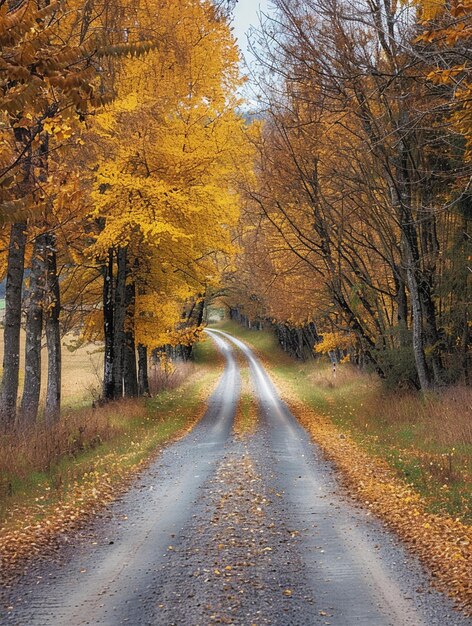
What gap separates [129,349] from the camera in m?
21.7

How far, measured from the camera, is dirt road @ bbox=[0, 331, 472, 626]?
513cm

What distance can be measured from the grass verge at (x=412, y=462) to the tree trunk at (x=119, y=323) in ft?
21.2

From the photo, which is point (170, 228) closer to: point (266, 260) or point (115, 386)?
point (115, 386)

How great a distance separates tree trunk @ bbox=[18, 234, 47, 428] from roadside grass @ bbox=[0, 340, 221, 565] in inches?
32.2

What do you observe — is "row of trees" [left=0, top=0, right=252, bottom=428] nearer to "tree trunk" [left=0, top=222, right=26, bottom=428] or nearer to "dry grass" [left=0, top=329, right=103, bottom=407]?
"tree trunk" [left=0, top=222, right=26, bottom=428]

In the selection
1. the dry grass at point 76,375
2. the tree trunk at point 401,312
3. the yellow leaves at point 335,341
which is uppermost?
the tree trunk at point 401,312

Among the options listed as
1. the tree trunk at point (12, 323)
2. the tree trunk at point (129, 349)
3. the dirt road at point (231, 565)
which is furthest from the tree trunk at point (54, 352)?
the dirt road at point (231, 565)

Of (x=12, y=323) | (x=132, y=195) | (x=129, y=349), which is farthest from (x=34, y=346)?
(x=129, y=349)

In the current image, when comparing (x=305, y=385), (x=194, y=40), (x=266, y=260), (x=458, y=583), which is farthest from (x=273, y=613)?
(x=305, y=385)

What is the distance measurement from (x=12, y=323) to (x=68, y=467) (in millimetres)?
3093

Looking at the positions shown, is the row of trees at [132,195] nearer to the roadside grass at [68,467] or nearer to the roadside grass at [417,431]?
the roadside grass at [68,467]

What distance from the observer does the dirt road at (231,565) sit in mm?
5129

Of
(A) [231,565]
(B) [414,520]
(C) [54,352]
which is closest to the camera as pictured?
(A) [231,565]

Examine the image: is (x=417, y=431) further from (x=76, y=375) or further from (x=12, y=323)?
(x=76, y=375)
